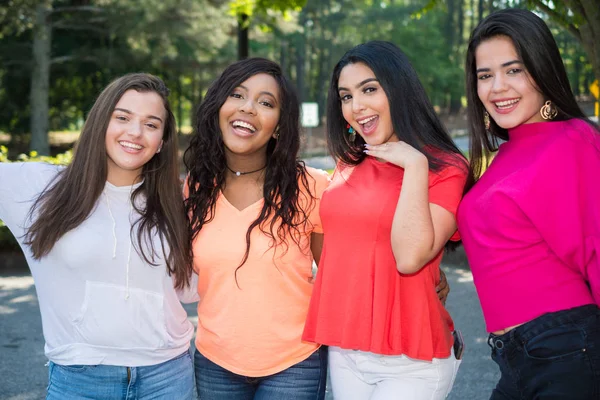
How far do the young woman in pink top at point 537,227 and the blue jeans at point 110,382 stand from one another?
137cm

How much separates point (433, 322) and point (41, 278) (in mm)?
1659

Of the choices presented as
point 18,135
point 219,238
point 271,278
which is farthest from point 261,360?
point 18,135

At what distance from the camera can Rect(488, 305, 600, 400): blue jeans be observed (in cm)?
226

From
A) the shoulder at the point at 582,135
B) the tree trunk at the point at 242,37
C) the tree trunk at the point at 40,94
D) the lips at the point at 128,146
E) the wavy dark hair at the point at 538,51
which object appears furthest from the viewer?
the tree trunk at the point at 40,94

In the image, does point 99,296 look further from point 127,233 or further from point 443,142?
point 443,142

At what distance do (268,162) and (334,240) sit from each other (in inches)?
25.6

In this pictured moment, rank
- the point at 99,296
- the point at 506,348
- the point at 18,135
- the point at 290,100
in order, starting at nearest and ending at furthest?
the point at 506,348 < the point at 99,296 < the point at 290,100 < the point at 18,135

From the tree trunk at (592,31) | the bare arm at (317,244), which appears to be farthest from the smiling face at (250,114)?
the tree trunk at (592,31)

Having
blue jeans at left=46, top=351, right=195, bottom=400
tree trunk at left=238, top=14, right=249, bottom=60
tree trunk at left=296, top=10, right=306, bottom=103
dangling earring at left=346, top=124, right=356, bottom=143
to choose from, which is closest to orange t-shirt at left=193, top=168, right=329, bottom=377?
blue jeans at left=46, top=351, right=195, bottom=400

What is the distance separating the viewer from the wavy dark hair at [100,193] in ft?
9.13

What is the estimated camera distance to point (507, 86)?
263cm

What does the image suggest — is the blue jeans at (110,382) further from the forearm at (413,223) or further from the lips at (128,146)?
the forearm at (413,223)

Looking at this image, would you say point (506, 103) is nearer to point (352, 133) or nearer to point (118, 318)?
point (352, 133)

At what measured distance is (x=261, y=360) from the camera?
2875 millimetres
